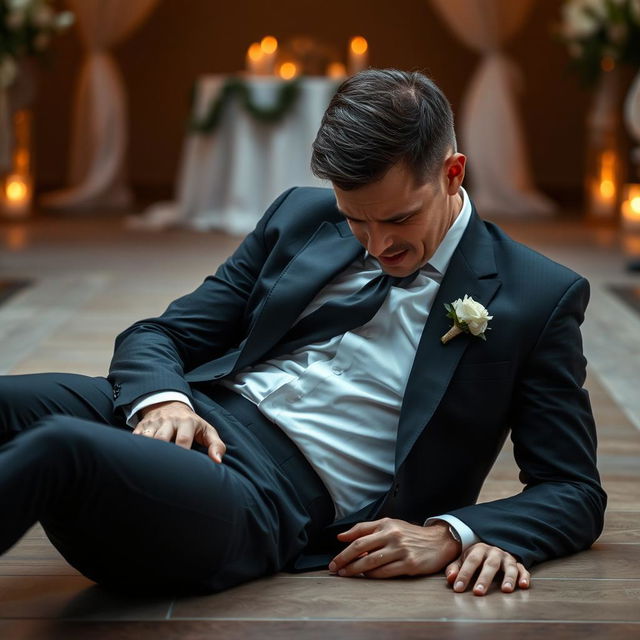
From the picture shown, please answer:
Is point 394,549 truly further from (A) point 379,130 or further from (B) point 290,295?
(A) point 379,130

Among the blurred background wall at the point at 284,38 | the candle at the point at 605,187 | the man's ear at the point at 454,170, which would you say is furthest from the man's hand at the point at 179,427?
the blurred background wall at the point at 284,38

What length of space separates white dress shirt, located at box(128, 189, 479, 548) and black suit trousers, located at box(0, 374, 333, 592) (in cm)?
4

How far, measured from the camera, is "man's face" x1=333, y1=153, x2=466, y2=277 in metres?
1.77

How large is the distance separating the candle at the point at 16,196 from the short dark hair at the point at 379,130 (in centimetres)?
670

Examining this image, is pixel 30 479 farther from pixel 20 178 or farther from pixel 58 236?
pixel 20 178

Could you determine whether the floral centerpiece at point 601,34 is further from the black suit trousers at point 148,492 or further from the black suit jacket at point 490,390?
the black suit trousers at point 148,492

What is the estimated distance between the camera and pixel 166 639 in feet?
5.58

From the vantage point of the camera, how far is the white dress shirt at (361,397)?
6.50 feet

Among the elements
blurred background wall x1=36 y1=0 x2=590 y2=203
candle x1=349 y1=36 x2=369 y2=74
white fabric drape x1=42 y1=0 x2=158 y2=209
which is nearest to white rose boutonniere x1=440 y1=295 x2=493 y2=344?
candle x1=349 y1=36 x2=369 y2=74

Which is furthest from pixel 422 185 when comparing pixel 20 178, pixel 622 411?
pixel 20 178

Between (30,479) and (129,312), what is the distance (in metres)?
3.16

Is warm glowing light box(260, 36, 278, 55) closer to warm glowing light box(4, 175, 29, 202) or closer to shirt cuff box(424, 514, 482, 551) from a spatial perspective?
warm glowing light box(4, 175, 29, 202)

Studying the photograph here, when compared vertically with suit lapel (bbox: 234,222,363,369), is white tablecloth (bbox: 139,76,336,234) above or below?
below

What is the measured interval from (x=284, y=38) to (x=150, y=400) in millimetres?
8567
